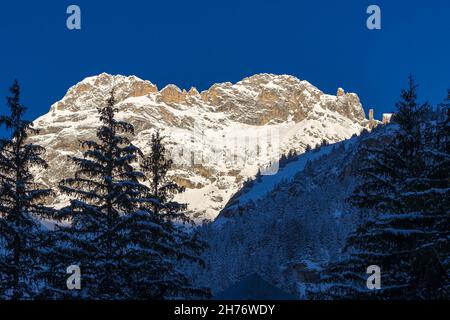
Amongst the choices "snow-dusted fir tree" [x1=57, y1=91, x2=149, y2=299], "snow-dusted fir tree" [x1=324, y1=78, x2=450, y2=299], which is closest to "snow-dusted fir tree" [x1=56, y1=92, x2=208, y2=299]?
"snow-dusted fir tree" [x1=57, y1=91, x2=149, y2=299]

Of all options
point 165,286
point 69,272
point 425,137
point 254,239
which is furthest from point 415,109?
point 254,239

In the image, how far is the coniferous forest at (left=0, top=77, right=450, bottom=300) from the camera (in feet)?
66.2

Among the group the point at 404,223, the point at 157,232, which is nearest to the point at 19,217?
the point at 157,232

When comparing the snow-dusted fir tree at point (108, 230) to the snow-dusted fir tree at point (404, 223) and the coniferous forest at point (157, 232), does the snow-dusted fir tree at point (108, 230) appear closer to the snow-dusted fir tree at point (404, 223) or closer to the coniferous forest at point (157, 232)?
the coniferous forest at point (157, 232)

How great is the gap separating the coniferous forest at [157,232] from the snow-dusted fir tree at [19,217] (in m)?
0.04

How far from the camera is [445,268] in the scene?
1983 centimetres

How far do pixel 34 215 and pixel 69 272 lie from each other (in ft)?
9.86

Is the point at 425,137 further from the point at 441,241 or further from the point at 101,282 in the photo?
the point at 101,282

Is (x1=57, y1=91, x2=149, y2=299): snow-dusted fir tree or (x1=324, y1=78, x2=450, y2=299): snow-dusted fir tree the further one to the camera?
(x1=57, y1=91, x2=149, y2=299): snow-dusted fir tree

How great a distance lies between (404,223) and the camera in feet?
67.3

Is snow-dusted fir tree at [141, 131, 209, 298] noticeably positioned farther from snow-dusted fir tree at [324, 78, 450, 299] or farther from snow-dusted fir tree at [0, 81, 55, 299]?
snow-dusted fir tree at [324, 78, 450, 299]

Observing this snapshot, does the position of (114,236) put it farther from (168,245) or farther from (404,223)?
(404,223)

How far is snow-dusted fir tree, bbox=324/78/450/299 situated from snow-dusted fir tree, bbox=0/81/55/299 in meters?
9.91

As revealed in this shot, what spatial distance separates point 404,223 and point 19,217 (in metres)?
12.9
